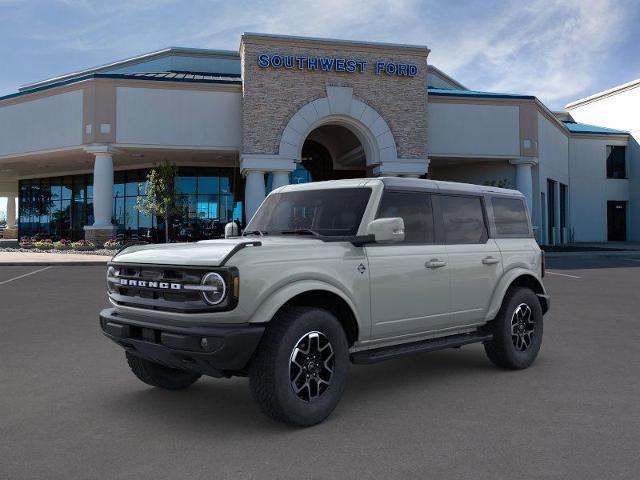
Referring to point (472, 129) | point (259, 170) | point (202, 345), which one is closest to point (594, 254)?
point (472, 129)

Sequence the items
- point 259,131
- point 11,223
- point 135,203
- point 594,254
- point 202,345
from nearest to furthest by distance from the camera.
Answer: point 202,345, point 259,131, point 594,254, point 135,203, point 11,223

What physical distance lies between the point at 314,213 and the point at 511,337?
98.2 inches

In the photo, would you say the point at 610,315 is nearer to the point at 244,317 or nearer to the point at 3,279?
the point at 244,317

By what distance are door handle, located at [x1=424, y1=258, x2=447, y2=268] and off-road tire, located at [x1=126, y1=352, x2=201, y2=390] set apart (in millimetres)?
2414

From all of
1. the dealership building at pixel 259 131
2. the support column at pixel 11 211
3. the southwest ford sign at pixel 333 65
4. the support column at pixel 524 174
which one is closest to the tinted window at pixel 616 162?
the dealership building at pixel 259 131

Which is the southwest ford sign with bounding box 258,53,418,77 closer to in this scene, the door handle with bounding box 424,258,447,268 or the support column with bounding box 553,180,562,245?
the support column with bounding box 553,180,562,245

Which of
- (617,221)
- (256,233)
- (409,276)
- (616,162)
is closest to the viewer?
(409,276)

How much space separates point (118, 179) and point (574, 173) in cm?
3215

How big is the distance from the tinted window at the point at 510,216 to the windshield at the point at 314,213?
188 centimetres

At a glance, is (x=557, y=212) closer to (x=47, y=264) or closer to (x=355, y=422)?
(x=47, y=264)

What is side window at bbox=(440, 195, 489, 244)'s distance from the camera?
5.83 metres

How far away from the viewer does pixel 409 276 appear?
5.22 metres

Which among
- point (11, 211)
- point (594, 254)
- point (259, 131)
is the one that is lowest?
point (594, 254)

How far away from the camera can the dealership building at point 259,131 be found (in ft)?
92.4
